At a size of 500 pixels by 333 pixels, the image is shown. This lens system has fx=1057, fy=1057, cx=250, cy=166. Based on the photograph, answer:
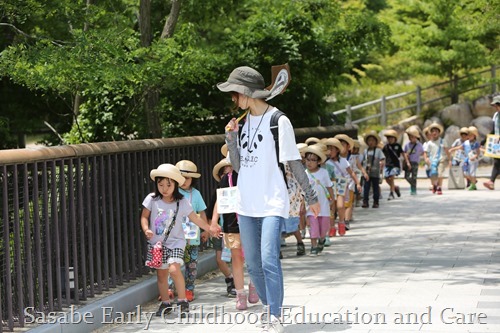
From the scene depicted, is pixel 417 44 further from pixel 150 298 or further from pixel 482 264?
pixel 150 298

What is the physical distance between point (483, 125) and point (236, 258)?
27.1m

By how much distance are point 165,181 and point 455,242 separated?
19.0 feet

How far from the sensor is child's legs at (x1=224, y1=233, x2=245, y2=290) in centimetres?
930

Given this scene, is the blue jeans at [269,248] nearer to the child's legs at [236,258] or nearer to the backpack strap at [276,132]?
the backpack strap at [276,132]

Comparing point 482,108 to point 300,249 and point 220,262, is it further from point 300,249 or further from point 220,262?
point 220,262

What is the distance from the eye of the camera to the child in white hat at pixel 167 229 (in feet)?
29.9

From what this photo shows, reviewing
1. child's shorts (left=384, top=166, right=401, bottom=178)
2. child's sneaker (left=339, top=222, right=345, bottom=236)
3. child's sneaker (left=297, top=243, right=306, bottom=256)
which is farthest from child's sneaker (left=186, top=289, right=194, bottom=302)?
child's shorts (left=384, top=166, right=401, bottom=178)

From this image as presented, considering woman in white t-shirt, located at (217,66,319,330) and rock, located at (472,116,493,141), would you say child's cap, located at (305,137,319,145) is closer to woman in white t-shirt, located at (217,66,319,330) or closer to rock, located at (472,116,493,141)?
woman in white t-shirt, located at (217,66,319,330)

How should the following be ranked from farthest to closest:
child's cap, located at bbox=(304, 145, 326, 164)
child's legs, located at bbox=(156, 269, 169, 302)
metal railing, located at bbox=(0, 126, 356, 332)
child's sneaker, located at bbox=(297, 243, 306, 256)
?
child's sneaker, located at bbox=(297, 243, 306, 256) → child's cap, located at bbox=(304, 145, 326, 164) → child's legs, located at bbox=(156, 269, 169, 302) → metal railing, located at bbox=(0, 126, 356, 332)

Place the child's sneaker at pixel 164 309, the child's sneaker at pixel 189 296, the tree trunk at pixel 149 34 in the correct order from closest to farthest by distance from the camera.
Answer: the child's sneaker at pixel 164 309
the child's sneaker at pixel 189 296
the tree trunk at pixel 149 34

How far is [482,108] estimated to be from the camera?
3644cm

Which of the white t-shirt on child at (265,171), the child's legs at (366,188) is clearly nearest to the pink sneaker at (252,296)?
the white t-shirt on child at (265,171)

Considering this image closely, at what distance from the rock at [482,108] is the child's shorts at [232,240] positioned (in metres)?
28.0

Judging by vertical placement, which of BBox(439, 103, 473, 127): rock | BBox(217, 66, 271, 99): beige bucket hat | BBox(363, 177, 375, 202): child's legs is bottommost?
BBox(363, 177, 375, 202): child's legs
